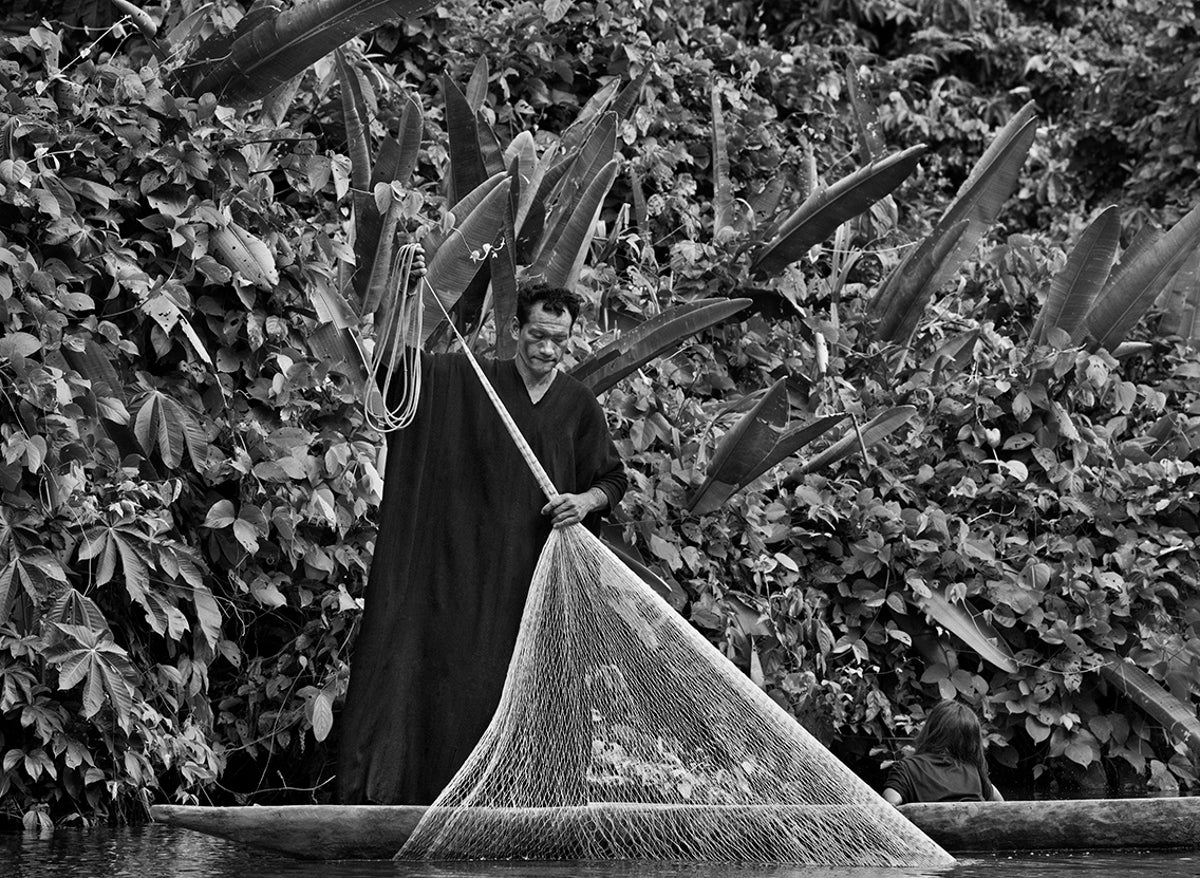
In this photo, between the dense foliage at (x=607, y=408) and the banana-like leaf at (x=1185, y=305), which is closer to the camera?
the dense foliage at (x=607, y=408)

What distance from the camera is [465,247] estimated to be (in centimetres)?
575

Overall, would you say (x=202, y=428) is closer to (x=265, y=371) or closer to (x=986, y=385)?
(x=265, y=371)

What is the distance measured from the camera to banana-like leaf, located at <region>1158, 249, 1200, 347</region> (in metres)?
7.97

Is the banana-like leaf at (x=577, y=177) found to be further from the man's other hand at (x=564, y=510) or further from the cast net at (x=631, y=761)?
the man's other hand at (x=564, y=510)

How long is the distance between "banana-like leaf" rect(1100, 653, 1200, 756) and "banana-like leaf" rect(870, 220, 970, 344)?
6.09 feet

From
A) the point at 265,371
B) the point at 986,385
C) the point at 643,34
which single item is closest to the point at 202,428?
the point at 265,371

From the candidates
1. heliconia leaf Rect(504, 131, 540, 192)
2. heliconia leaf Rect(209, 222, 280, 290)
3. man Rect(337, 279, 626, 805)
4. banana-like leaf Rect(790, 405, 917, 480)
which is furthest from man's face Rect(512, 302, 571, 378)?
banana-like leaf Rect(790, 405, 917, 480)

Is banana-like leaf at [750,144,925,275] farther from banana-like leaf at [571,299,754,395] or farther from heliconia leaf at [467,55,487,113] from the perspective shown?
heliconia leaf at [467,55,487,113]

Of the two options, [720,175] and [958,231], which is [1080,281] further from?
[720,175]

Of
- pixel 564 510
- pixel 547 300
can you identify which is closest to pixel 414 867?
pixel 564 510

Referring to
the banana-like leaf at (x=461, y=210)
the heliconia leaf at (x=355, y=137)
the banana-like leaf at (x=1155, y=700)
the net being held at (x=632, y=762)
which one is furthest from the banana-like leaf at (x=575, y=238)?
the banana-like leaf at (x=1155, y=700)

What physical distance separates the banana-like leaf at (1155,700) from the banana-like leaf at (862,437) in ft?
4.11

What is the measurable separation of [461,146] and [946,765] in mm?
2995

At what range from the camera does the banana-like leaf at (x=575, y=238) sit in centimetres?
642
